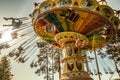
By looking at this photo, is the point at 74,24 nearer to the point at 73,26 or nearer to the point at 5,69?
the point at 73,26

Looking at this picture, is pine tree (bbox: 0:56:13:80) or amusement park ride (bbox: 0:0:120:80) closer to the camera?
amusement park ride (bbox: 0:0:120:80)

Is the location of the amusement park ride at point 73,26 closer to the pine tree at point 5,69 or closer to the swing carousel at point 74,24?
the swing carousel at point 74,24

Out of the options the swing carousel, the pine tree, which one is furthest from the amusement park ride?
the pine tree

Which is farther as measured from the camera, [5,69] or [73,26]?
[5,69]

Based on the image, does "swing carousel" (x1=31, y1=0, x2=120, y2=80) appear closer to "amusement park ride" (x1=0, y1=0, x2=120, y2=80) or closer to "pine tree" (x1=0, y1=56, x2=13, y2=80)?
"amusement park ride" (x1=0, y1=0, x2=120, y2=80)

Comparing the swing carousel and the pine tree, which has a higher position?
the swing carousel

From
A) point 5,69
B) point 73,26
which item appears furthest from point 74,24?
point 5,69

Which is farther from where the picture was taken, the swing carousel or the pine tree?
the pine tree

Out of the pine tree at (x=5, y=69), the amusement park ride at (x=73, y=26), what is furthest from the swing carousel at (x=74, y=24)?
the pine tree at (x=5, y=69)

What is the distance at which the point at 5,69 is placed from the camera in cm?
4084

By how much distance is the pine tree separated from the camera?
128 feet

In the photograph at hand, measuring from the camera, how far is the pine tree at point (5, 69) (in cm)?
3895

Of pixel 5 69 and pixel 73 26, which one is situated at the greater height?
pixel 73 26

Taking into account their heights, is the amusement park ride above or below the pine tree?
above
